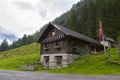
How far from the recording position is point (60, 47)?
1540 inches

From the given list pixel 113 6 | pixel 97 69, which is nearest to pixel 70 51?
pixel 97 69

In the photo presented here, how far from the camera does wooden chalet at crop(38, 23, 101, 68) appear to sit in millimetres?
37625

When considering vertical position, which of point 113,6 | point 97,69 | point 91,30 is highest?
point 113,6

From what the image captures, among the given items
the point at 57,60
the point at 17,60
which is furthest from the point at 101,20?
the point at 57,60

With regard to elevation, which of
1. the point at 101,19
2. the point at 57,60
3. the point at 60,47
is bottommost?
the point at 57,60

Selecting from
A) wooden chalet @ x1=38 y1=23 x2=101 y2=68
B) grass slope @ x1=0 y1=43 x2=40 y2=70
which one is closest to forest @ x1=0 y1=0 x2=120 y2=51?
wooden chalet @ x1=38 y1=23 x2=101 y2=68

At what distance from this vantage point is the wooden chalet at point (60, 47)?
123ft

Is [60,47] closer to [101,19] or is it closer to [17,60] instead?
[17,60]

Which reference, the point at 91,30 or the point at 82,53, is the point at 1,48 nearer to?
the point at 91,30

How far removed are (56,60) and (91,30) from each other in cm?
3224

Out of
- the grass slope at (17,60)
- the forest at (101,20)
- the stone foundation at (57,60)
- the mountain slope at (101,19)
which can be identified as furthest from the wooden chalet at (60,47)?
the mountain slope at (101,19)

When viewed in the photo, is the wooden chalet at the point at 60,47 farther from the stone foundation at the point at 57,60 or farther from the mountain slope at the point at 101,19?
the mountain slope at the point at 101,19

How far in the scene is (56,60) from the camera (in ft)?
130

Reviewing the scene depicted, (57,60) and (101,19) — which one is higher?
(101,19)
